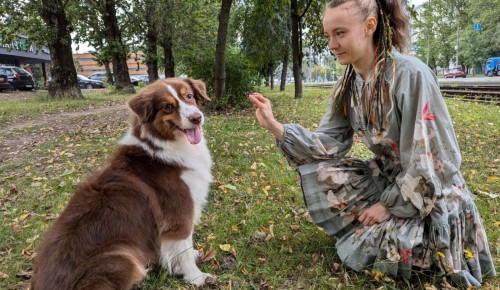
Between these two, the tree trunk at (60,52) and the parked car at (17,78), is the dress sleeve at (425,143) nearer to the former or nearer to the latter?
the tree trunk at (60,52)

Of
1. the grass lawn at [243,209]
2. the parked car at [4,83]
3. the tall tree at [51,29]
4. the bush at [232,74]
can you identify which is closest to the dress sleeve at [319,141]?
the grass lawn at [243,209]

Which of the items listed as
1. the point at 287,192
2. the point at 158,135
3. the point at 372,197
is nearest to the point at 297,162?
the point at 372,197

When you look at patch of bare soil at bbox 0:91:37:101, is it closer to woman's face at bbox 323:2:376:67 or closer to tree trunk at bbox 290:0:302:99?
tree trunk at bbox 290:0:302:99

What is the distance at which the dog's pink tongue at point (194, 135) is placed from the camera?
3.05 metres

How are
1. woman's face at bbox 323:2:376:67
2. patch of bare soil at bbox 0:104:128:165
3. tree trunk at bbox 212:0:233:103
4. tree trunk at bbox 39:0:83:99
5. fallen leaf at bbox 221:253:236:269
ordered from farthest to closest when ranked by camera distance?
tree trunk at bbox 39:0:83:99
tree trunk at bbox 212:0:233:103
patch of bare soil at bbox 0:104:128:165
fallen leaf at bbox 221:253:236:269
woman's face at bbox 323:2:376:67

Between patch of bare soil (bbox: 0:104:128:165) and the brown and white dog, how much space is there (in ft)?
16.1

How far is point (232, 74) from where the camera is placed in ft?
40.6

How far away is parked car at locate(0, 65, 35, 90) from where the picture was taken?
2428 centimetres

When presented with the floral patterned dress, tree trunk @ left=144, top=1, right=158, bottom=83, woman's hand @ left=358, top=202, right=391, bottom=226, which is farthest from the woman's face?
tree trunk @ left=144, top=1, right=158, bottom=83

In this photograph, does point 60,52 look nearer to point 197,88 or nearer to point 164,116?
point 197,88

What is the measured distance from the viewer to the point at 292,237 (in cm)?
355

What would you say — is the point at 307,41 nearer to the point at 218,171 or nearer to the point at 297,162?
the point at 218,171

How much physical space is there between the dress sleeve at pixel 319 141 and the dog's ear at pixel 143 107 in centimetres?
109

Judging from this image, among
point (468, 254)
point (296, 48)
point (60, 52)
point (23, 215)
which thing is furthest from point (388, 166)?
point (60, 52)
